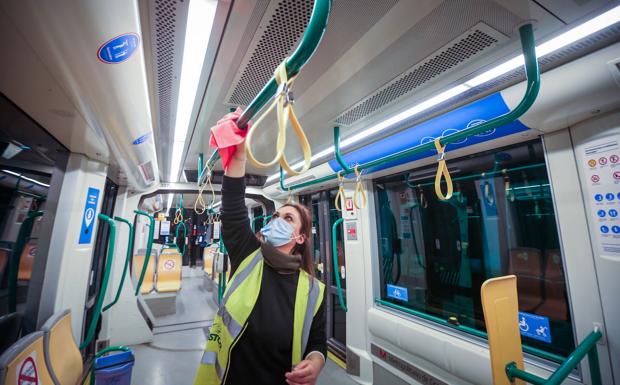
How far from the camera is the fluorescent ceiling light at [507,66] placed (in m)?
1.05

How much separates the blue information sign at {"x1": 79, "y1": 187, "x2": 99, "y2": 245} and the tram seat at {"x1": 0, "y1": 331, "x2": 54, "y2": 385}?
0.74 metres

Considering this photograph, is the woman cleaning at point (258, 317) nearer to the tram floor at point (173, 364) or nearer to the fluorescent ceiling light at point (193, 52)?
the fluorescent ceiling light at point (193, 52)

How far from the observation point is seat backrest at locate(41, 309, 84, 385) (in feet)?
5.05

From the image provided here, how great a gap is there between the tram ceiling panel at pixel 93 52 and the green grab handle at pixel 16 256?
75 cm

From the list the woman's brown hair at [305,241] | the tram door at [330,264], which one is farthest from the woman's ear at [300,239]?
the tram door at [330,264]

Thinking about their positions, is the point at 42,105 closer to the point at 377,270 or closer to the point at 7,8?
the point at 7,8

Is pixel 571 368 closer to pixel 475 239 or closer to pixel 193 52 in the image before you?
pixel 475 239

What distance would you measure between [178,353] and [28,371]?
297 centimetres

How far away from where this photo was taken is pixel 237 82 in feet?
4.76

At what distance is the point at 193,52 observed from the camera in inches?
49.1

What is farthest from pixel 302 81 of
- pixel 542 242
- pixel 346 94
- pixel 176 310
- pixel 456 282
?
pixel 176 310

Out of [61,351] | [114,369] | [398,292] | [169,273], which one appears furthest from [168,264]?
[398,292]

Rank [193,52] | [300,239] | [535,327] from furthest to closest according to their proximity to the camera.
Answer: [535,327], [300,239], [193,52]

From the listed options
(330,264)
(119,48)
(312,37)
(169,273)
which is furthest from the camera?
(169,273)
